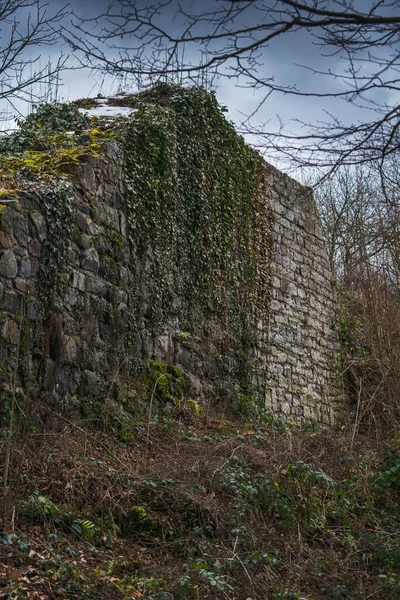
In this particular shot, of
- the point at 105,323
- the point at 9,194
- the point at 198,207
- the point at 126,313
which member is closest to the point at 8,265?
the point at 9,194

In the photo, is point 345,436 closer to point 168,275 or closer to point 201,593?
point 168,275

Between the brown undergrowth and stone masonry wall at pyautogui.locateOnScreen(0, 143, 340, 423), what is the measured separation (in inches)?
21.6

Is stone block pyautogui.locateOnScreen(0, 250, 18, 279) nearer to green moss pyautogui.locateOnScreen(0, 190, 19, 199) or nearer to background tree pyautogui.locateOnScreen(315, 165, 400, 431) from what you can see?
green moss pyautogui.locateOnScreen(0, 190, 19, 199)

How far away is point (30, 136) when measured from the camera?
340 inches

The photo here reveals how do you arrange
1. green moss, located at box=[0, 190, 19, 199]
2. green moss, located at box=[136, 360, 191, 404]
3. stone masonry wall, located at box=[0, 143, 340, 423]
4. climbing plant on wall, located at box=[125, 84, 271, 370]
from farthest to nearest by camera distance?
climbing plant on wall, located at box=[125, 84, 271, 370], green moss, located at box=[136, 360, 191, 404], green moss, located at box=[0, 190, 19, 199], stone masonry wall, located at box=[0, 143, 340, 423]

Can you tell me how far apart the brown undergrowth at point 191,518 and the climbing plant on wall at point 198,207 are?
250cm

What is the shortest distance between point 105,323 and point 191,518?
8.81 feet

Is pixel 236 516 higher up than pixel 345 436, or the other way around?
pixel 345 436

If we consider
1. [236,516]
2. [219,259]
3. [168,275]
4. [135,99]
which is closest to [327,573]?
[236,516]

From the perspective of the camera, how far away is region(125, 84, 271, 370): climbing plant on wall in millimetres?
8484

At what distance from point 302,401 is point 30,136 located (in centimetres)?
601

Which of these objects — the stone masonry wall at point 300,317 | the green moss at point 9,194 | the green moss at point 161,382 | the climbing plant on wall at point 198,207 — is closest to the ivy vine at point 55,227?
the green moss at point 9,194

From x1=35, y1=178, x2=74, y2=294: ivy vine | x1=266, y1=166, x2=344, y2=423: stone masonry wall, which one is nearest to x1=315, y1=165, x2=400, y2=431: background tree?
x1=266, y1=166, x2=344, y2=423: stone masonry wall

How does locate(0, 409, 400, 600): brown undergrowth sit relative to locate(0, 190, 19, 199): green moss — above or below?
below
